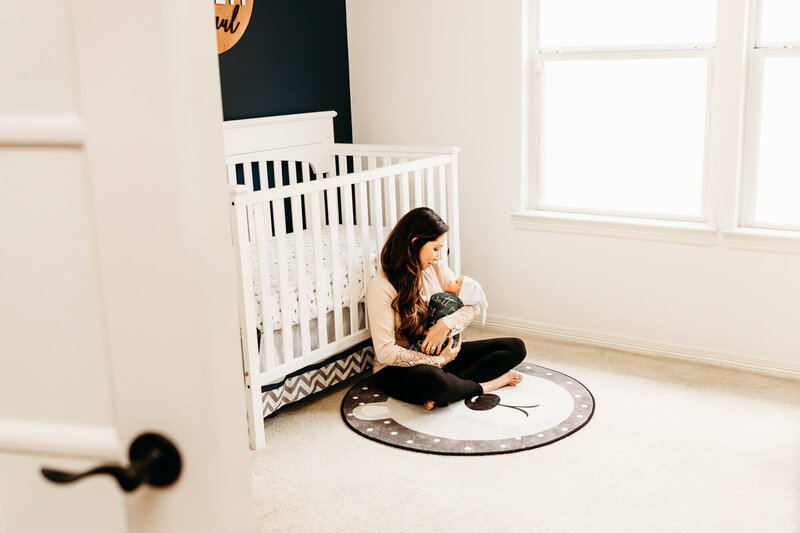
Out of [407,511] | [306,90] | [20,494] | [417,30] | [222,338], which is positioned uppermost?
[417,30]

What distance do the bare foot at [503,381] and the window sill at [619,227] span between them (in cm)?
82

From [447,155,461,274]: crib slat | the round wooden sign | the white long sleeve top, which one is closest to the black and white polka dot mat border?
the white long sleeve top

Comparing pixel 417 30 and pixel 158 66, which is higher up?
pixel 417 30

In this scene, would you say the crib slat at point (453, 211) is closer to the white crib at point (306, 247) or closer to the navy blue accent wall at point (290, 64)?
the white crib at point (306, 247)

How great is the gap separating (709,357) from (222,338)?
2989mm

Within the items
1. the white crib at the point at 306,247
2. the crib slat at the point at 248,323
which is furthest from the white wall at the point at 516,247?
the crib slat at the point at 248,323

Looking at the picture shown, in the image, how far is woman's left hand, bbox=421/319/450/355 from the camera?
3.02 metres

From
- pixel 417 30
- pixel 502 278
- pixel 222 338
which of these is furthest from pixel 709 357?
pixel 222 338

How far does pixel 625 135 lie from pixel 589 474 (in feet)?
5.38

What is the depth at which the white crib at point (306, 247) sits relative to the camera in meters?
2.72

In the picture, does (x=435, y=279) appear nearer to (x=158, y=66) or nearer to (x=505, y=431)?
(x=505, y=431)

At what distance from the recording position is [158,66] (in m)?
0.73

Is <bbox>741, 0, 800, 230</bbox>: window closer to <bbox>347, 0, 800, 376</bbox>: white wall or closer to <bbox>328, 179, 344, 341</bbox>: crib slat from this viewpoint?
<bbox>347, 0, 800, 376</bbox>: white wall

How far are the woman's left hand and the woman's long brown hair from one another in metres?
0.06
